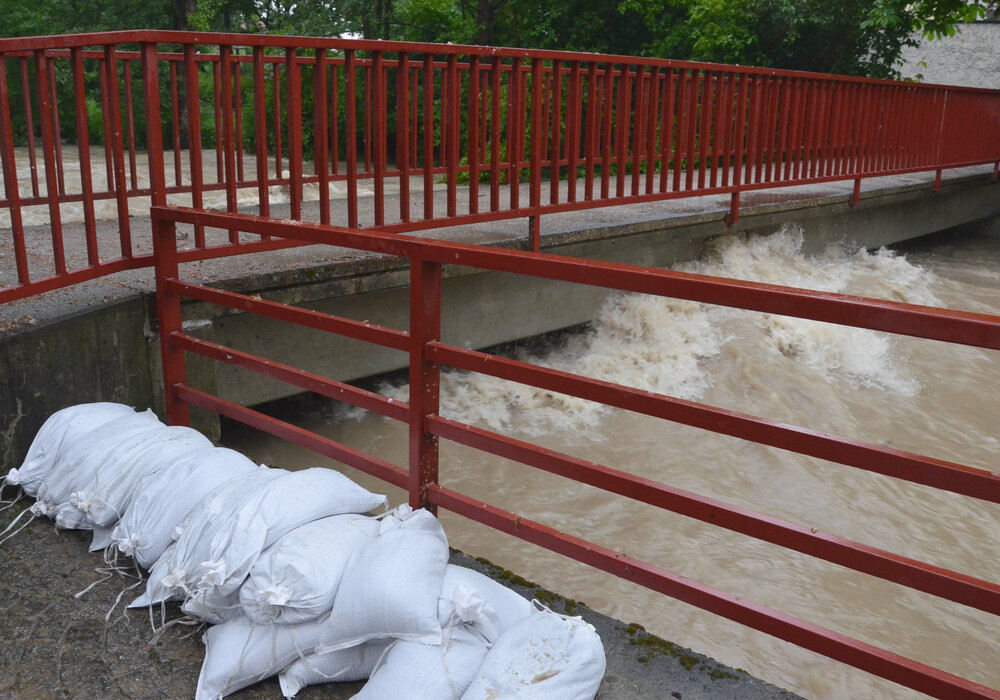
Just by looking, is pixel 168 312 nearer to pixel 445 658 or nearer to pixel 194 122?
pixel 194 122

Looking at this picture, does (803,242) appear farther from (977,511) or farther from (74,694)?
(74,694)

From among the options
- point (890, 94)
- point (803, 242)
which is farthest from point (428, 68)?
point (890, 94)

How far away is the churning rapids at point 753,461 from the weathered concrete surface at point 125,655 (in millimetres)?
1699

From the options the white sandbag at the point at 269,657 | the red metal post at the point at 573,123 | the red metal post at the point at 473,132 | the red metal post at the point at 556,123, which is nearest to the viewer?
the white sandbag at the point at 269,657

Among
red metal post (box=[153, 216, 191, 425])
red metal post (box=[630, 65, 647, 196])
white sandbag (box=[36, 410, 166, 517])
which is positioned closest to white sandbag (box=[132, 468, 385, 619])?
white sandbag (box=[36, 410, 166, 517])

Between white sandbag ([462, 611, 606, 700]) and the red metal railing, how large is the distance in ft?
8.33

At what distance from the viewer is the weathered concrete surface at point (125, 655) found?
2393 mm

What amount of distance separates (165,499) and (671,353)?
18.9ft

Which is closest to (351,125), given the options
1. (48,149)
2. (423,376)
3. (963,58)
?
(48,149)

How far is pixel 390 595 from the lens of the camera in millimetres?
2287

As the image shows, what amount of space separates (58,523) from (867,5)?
59.5 ft

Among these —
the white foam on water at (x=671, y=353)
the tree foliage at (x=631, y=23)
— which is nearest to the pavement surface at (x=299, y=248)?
the white foam on water at (x=671, y=353)

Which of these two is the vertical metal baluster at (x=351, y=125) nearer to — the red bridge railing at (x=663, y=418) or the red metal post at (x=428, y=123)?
the red metal post at (x=428, y=123)

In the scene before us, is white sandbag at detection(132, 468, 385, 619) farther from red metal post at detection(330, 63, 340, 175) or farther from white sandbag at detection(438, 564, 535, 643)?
red metal post at detection(330, 63, 340, 175)
